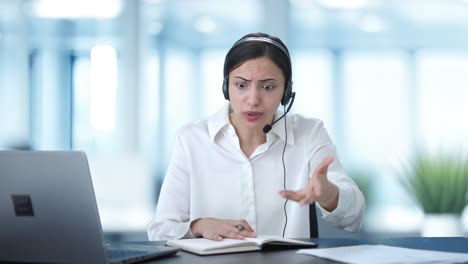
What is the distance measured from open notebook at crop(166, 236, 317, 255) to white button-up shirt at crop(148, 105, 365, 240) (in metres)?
0.41

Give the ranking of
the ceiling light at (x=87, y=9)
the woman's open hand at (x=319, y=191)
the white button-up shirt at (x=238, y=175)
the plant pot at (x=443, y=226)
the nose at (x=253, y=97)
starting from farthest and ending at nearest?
the ceiling light at (x=87, y=9) → the plant pot at (x=443, y=226) → the white button-up shirt at (x=238, y=175) → the nose at (x=253, y=97) → the woman's open hand at (x=319, y=191)

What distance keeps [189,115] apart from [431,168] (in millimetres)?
1628

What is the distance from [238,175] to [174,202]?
0.72 ft

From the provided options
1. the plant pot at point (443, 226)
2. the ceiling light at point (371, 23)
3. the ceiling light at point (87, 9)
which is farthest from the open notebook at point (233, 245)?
the ceiling light at point (87, 9)

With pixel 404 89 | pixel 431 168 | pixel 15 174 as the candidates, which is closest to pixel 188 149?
pixel 15 174

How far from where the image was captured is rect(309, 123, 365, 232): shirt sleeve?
200cm

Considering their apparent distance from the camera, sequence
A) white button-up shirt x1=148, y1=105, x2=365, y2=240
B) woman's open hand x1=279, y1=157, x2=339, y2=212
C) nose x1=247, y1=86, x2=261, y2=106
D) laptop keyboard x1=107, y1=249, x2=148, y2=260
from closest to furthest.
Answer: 1. laptop keyboard x1=107, y1=249, x2=148, y2=260
2. woman's open hand x1=279, y1=157, x2=339, y2=212
3. nose x1=247, y1=86, x2=261, y2=106
4. white button-up shirt x1=148, y1=105, x2=365, y2=240

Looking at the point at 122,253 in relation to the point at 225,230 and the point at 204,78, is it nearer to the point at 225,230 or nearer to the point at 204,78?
the point at 225,230

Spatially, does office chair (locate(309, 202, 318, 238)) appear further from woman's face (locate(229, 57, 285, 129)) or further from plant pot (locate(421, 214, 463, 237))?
plant pot (locate(421, 214, 463, 237))

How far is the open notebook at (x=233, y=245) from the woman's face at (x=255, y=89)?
481 millimetres

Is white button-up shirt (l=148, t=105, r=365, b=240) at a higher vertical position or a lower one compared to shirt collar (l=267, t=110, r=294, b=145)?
lower

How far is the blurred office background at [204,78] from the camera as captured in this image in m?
4.73

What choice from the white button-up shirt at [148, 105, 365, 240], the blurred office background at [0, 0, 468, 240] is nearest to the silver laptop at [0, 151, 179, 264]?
the white button-up shirt at [148, 105, 365, 240]

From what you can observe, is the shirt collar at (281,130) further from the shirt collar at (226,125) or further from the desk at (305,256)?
the desk at (305,256)
